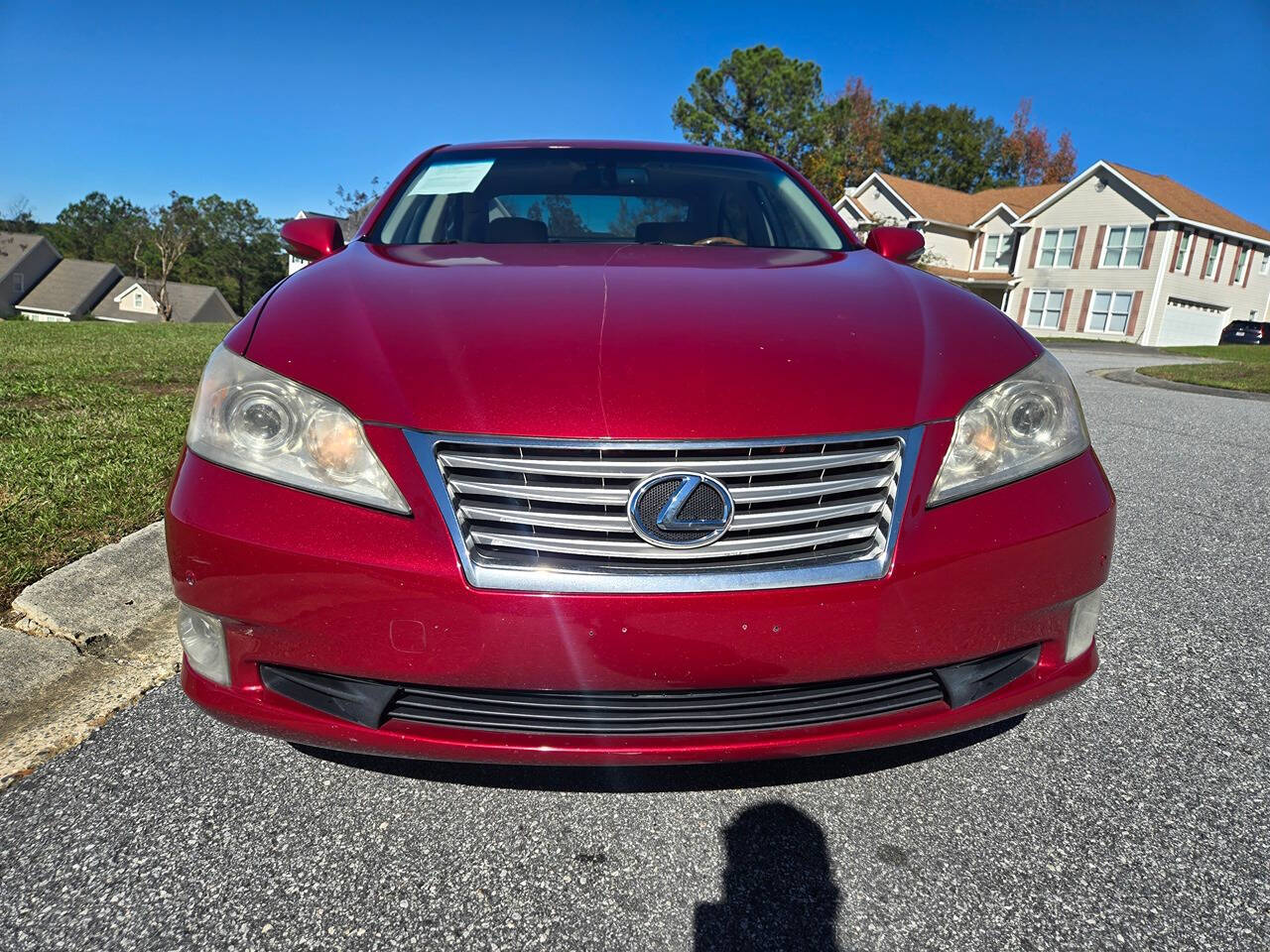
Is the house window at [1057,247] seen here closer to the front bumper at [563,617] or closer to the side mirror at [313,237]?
the side mirror at [313,237]

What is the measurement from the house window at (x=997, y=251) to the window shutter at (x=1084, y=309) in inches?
192

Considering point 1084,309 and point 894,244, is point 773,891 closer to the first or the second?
point 894,244

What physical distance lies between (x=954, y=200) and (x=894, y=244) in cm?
4330

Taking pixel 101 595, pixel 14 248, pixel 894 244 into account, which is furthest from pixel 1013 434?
pixel 14 248

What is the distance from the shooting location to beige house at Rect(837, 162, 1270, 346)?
108 ft

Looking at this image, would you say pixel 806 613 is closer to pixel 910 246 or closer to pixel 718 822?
pixel 718 822

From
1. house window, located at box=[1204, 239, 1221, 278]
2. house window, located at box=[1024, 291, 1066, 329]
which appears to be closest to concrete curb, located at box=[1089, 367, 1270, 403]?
house window, located at box=[1024, 291, 1066, 329]

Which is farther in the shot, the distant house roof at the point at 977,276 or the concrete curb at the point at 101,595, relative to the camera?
the distant house roof at the point at 977,276

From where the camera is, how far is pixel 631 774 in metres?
1.89

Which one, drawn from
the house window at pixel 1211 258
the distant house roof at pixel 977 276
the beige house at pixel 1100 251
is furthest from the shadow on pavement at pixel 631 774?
the house window at pixel 1211 258

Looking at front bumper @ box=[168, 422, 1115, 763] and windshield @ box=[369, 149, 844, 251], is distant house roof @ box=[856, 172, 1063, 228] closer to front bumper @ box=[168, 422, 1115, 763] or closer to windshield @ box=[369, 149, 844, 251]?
windshield @ box=[369, 149, 844, 251]

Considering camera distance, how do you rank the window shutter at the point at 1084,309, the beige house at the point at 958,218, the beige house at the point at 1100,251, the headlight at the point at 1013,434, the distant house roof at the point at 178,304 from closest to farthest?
1. the headlight at the point at 1013,434
2. the beige house at the point at 1100,251
3. the window shutter at the point at 1084,309
4. the beige house at the point at 958,218
5. the distant house roof at the point at 178,304

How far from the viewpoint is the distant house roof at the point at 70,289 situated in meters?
68.8

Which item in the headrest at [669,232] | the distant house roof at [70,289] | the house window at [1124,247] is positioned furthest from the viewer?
the distant house roof at [70,289]
